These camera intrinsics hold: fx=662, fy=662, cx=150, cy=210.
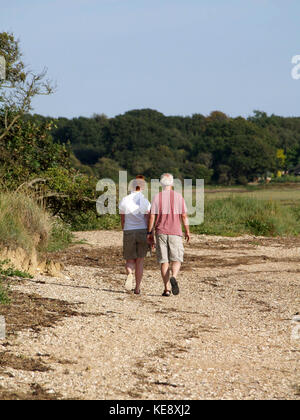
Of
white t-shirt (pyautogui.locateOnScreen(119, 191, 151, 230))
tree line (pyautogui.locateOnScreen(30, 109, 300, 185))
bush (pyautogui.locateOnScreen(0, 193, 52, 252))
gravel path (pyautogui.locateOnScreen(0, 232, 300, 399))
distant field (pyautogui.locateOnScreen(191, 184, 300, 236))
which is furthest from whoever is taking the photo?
tree line (pyautogui.locateOnScreen(30, 109, 300, 185))

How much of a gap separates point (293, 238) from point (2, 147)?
31.2 ft

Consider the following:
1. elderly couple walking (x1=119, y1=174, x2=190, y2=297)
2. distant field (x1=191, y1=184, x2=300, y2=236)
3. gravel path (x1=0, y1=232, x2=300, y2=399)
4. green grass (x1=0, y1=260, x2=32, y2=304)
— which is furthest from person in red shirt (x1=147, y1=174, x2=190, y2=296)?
distant field (x1=191, y1=184, x2=300, y2=236)

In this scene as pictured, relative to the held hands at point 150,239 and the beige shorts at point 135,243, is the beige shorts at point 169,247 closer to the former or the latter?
the held hands at point 150,239

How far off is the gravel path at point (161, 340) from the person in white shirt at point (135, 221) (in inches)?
24.9

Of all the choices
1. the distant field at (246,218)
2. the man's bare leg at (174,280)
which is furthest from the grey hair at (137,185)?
the distant field at (246,218)

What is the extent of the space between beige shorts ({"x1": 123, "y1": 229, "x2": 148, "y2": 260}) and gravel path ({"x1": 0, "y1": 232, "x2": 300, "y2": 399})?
0.61 meters

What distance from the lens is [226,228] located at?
2127 centimetres

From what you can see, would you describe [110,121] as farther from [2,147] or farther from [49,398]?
[49,398]

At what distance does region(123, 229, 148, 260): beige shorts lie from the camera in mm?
9391

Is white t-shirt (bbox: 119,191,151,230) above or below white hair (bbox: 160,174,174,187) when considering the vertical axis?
below

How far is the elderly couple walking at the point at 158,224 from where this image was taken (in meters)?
9.14

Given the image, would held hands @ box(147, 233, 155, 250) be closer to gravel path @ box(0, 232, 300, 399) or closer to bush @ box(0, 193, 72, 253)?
gravel path @ box(0, 232, 300, 399)

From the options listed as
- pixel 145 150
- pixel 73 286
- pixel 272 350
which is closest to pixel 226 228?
pixel 73 286

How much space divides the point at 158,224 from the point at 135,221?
342 mm
